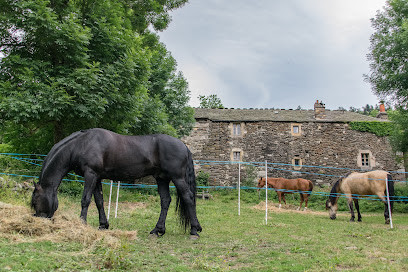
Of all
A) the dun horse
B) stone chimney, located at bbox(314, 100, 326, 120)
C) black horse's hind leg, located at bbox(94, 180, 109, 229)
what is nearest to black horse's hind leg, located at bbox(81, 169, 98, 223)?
black horse's hind leg, located at bbox(94, 180, 109, 229)

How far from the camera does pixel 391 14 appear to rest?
16328 mm

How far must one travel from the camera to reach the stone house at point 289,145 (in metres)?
25.1

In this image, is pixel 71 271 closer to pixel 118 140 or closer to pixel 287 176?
pixel 118 140

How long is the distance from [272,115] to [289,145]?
313cm

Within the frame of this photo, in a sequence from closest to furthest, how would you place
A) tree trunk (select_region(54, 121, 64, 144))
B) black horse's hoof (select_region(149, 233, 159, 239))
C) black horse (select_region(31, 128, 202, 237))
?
black horse (select_region(31, 128, 202, 237))
black horse's hoof (select_region(149, 233, 159, 239))
tree trunk (select_region(54, 121, 64, 144))

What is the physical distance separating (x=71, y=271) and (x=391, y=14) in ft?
61.6

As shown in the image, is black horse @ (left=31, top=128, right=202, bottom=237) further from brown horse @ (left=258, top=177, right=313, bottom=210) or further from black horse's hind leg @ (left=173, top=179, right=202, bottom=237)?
brown horse @ (left=258, top=177, right=313, bottom=210)

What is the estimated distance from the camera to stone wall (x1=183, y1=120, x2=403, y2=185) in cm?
2509

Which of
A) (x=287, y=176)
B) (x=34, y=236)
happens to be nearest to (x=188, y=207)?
(x=34, y=236)

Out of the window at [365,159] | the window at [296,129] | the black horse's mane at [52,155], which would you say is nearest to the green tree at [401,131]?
the window at [365,159]

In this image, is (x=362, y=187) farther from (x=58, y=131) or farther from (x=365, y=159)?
(x=365, y=159)

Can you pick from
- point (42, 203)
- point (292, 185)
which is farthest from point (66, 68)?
point (292, 185)

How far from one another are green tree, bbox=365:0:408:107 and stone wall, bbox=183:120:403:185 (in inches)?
381

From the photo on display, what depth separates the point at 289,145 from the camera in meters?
25.5
